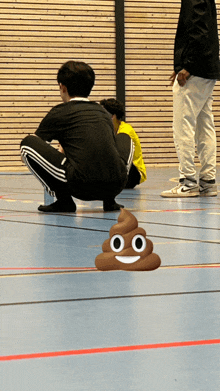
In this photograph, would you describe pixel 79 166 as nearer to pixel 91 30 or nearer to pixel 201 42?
pixel 201 42

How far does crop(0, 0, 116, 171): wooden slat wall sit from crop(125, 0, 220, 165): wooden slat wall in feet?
1.72

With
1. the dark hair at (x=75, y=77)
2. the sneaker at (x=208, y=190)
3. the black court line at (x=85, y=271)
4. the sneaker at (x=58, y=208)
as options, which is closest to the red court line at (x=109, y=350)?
the black court line at (x=85, y=271)

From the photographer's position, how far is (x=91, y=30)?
1367cm

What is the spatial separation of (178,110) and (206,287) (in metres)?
3.76

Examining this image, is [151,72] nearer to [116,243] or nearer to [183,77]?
[183,77]

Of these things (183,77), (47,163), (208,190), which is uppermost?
(183,77)

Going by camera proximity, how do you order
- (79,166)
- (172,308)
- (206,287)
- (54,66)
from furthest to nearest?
1. (54,66)
2. (79,166)
3. (206,287)
4. (172,308)

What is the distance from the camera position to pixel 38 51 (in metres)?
13.3

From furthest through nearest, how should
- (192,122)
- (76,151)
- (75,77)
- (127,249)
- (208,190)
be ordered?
(208,190) < (192,122) < (75,77) < (76,151) < (127,249)

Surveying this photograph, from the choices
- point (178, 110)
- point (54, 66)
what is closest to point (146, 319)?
point (178, 110)

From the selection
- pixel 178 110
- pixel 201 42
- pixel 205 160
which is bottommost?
pixel 205 160

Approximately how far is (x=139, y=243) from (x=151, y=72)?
11930 mm

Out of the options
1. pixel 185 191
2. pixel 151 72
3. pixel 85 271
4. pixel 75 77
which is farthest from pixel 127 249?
pixel 151 72

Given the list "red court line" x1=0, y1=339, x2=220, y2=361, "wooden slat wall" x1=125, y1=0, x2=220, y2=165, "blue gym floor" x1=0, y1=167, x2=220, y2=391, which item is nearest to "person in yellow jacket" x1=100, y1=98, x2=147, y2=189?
"blue gym floor" x1=0, y1=167, x2=220, y2=391
